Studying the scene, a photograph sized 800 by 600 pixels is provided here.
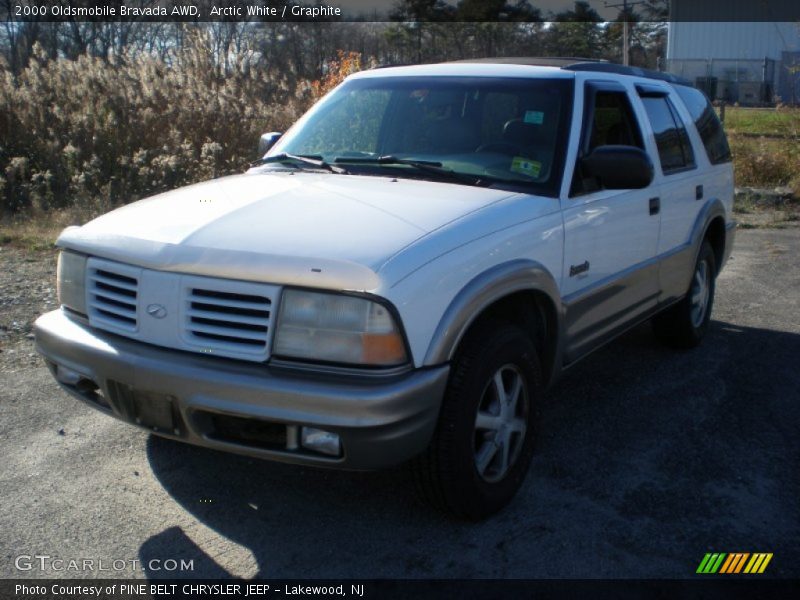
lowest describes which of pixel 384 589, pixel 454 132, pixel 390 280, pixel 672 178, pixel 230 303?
pixel 384 589

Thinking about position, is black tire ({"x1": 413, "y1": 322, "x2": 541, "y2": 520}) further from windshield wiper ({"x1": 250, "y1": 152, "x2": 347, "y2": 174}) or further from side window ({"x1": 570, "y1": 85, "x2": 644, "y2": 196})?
windshield wiper ({"x1": 250, "y1": 152, "x2": 347, "y2": 174})

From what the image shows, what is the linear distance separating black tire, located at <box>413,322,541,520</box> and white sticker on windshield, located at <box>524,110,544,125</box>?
1204 mm

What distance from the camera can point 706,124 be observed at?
20.1 feet

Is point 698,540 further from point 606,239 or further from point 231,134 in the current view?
point 231,134

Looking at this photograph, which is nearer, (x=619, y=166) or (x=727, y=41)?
(x=619, y=166)

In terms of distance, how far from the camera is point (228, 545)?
11.0 feet

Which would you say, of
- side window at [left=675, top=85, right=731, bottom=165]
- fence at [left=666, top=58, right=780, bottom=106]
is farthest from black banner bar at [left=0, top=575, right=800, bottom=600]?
fence at [left=666, top=58, right=780, bottom=106]

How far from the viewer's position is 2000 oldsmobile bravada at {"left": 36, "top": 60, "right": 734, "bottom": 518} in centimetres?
301

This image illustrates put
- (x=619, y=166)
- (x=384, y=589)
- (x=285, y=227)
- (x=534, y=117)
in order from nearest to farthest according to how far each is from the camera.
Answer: (x=384, y=589) → (x=285, y=227) → (x=619, y=166) → (x=534, y=117)

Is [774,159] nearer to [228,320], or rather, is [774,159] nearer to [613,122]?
[613,122]

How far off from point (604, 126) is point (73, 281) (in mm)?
2792

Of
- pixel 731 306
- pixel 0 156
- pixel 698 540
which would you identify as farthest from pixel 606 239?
pixel 0 156

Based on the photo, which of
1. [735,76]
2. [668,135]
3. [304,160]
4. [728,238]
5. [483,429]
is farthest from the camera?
[735,76]

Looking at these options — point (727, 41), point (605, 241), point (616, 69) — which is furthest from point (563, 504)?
point (727, 41)
